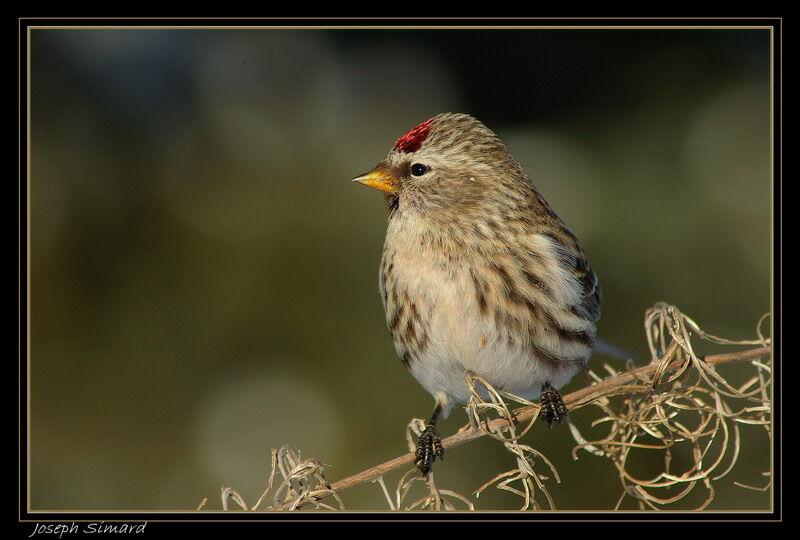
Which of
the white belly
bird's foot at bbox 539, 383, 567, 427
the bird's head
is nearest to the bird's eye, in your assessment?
the bird's head

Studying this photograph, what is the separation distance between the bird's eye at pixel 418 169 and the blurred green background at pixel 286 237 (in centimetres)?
84

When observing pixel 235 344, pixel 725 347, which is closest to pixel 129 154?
pixel 235 344

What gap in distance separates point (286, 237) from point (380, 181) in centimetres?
94

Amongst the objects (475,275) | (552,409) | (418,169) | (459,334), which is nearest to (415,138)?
(418,169)

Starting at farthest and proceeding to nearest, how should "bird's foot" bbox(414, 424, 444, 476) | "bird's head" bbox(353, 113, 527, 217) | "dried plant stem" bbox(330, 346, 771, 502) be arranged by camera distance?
"bird's head" bbox(353, 113, 527, 217) → "bird's foot" bbox(414, 424, 444, 476) → "dried plant stem" bbox(330, 346, 771, 502)

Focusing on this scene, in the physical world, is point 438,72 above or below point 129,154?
above

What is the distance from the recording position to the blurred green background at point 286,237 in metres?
2.73

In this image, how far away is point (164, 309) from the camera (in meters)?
2.90

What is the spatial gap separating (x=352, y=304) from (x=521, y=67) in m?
1.17

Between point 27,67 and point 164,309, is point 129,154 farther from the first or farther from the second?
point 27,67

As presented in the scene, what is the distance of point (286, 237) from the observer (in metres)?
3.01

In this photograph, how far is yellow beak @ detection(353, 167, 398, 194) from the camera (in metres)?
2.16

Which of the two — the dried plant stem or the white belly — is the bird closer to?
the white belly
